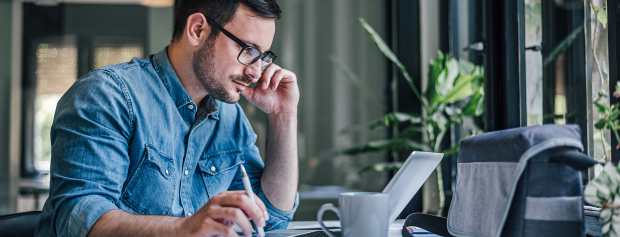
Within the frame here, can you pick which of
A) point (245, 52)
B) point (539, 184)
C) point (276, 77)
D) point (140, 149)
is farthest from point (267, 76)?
point (539, 184)

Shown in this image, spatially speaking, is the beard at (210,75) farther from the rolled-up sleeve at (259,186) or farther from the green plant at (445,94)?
the green plant at (445,94)

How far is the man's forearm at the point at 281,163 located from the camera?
1231 millimetres

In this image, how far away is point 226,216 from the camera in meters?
0.64

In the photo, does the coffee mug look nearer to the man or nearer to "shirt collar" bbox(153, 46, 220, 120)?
the man

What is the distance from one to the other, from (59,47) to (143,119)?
3.04 m

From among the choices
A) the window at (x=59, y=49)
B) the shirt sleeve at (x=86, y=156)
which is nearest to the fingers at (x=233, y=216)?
the shirt sleeve at (x=86, y=156)

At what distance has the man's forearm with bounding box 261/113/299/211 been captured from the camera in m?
1.23

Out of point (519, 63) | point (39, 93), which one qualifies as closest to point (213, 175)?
point (519, 63)

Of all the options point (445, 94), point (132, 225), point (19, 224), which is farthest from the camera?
point (445, 94)

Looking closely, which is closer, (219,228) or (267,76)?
(219,228)

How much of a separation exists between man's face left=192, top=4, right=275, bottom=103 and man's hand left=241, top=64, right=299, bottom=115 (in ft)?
0.39

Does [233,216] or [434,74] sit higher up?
[434,74]

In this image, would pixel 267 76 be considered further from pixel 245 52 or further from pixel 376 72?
pixel 376 72

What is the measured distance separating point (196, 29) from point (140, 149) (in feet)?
1.13
